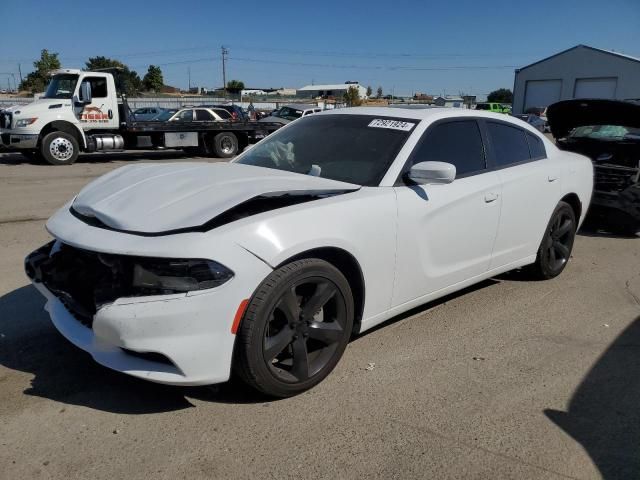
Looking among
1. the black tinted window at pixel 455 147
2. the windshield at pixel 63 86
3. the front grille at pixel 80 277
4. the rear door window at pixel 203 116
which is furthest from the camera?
the rear door window at pixel 203 116

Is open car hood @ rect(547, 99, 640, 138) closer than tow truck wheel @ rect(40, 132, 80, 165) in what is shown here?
Yes

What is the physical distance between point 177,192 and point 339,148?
1.27 meters

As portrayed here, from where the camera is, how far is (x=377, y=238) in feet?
10.6

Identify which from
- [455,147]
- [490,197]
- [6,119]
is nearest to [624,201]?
[490,197]

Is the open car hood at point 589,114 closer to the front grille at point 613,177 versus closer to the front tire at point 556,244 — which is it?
the front grille at point 613,177

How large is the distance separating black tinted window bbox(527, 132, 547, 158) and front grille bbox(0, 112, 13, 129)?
13555mm

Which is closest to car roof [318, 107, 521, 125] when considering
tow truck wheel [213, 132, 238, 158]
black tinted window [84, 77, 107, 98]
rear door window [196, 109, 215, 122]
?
black tinted window [84, 77, 107, 98]

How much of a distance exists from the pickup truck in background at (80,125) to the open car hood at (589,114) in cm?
1166

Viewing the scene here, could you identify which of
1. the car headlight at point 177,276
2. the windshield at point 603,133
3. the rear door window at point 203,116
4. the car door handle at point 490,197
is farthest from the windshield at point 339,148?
the rear door window at point 203,116

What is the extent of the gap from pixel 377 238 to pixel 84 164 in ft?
45.5

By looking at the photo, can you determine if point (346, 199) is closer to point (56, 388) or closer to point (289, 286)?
point (289, 286)

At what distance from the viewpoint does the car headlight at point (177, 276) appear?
99.6 inches

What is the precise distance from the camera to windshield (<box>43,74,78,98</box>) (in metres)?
14.6

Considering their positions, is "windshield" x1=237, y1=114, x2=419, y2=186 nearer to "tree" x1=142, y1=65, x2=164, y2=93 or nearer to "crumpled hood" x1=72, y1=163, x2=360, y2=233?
"crumpled hood" x1=72, y1=163, x2=360, y2=233
